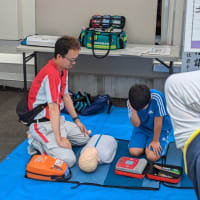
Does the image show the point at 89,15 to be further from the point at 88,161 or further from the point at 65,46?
the point at 88,161

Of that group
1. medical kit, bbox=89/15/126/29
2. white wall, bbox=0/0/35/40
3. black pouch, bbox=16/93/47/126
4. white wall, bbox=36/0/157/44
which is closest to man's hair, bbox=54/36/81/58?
black pouch, bbox=16/93/47/126

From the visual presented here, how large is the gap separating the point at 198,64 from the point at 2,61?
270cm

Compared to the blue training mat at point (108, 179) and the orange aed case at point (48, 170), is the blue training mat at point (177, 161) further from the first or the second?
the orange aed case at point (48, 170)

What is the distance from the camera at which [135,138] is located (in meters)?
2.48

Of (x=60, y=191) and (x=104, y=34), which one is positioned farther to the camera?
(x=104, y=34)

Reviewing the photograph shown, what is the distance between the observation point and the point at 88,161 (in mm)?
2148

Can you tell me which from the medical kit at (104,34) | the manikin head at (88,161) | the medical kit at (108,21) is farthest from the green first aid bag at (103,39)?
the manikin head at (88,161)

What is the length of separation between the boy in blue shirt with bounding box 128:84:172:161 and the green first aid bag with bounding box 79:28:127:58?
41.5 inches

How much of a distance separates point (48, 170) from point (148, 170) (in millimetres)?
679

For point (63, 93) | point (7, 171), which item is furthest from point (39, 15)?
point (7, 171)

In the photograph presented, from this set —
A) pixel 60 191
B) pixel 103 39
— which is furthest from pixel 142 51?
pixel 60 191

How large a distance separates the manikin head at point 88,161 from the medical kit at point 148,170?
16 cm

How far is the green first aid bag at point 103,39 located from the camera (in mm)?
3277

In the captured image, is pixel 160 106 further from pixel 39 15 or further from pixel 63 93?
pixel 39 15
